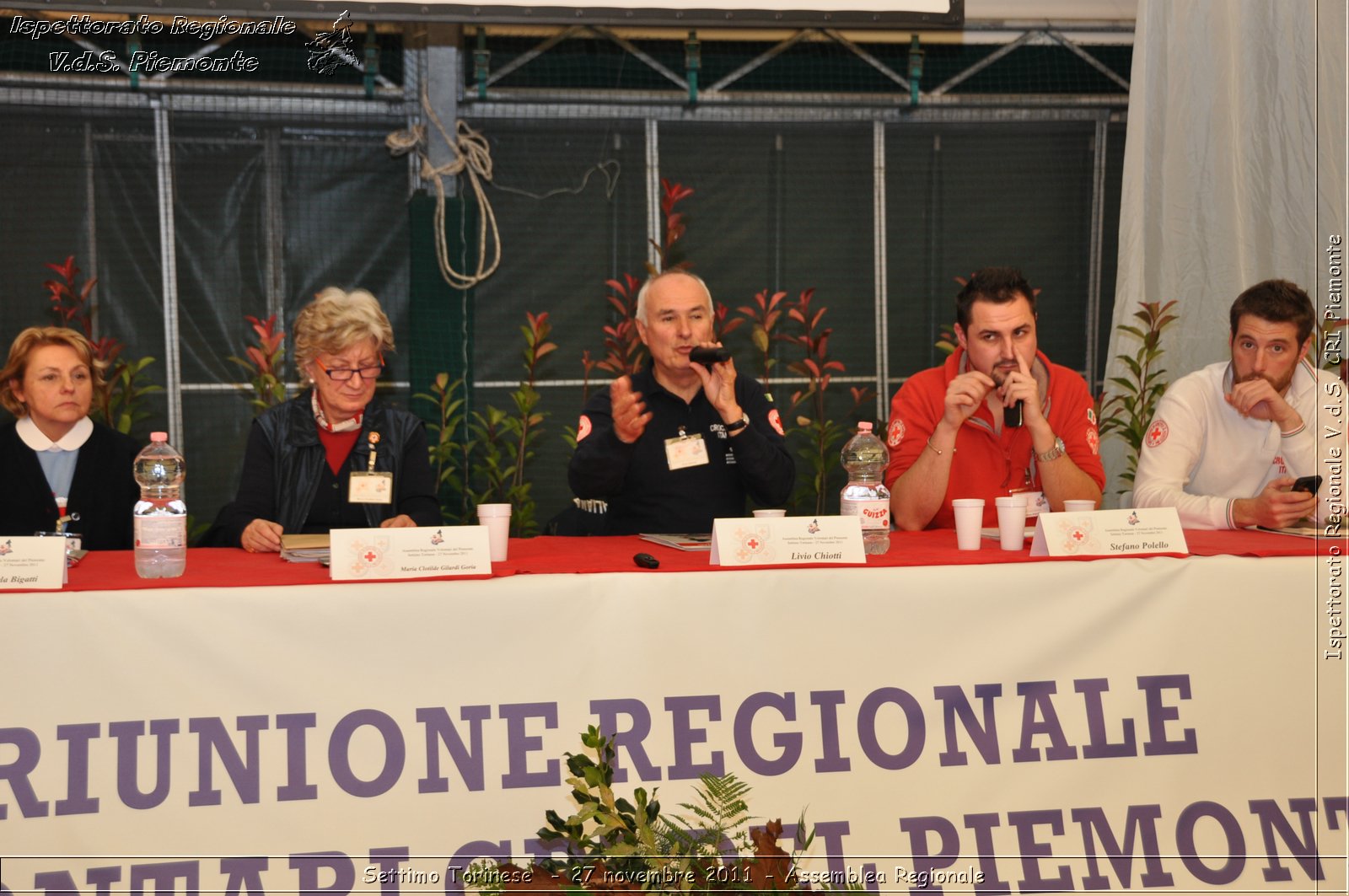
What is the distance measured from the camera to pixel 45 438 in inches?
114

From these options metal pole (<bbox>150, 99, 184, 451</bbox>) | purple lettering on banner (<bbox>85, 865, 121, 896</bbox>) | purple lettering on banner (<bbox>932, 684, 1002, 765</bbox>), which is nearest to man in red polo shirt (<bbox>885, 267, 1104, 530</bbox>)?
purple lettering on banner (<bbox>932, 684, 1002, 765</bbox>)

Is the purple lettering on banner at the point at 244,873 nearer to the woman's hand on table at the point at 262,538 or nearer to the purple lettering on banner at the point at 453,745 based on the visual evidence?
the purple lettering on banner at the point at 453,745

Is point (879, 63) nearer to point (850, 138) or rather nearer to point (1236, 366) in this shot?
point (850, 138)

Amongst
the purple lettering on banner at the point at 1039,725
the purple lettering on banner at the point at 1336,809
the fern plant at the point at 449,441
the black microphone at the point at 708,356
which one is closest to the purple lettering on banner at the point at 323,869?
the purple lettering on banner at the point at 1039,725

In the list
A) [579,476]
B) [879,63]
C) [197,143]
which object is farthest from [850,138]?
[579,476]

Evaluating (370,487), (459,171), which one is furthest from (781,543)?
(459,171)

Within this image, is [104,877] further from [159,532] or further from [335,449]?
[335,449]

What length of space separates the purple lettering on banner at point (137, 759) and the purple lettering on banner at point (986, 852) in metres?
1.27

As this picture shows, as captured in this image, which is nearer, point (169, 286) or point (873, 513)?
point (873, 513)

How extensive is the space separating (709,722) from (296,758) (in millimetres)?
652

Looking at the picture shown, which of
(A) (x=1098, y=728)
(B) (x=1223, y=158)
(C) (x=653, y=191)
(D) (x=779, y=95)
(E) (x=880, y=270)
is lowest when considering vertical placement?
(A) (x=1098, y=728)

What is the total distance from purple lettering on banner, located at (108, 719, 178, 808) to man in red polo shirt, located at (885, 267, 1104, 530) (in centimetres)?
166

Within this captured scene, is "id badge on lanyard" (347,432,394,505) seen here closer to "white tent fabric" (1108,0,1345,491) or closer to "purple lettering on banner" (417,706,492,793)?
"purple lettering on banner" (417,706,492,793)

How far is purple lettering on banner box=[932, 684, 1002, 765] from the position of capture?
1.84 m
